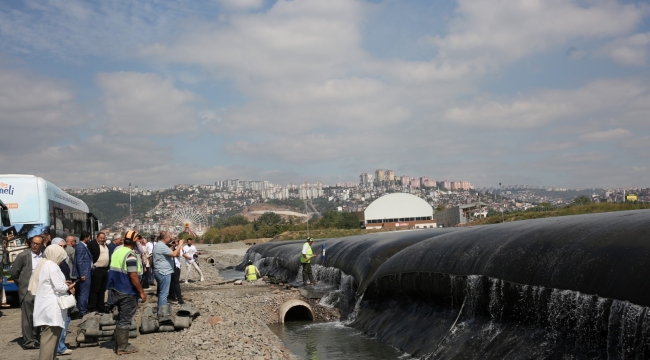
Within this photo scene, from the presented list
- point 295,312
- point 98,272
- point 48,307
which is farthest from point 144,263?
point 48,307

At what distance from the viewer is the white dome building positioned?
133375mm

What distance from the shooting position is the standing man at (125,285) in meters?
12.0

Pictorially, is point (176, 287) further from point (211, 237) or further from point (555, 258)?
point (211, 237)

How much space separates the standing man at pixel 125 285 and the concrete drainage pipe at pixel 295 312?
878cm

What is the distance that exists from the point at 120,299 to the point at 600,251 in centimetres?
912

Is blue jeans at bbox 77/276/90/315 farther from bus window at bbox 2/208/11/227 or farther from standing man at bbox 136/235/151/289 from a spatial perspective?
standing man at bbox 136/235/151/289

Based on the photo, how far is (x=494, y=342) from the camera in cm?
1200

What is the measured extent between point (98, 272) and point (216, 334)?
3.95 meters

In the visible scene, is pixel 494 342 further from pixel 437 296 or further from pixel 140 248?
pixel 140 248

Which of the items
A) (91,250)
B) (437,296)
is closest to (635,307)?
(437,296)

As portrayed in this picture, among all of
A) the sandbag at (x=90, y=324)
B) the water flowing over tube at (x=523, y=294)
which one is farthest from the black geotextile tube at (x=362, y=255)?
the sandbag at (x=90, y=324)

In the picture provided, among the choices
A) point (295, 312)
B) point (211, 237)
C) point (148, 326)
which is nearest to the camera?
point (148, 326)

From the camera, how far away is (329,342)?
1705 cm

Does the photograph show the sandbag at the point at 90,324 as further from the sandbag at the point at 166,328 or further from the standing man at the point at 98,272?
the standing man at the point at 98,272
